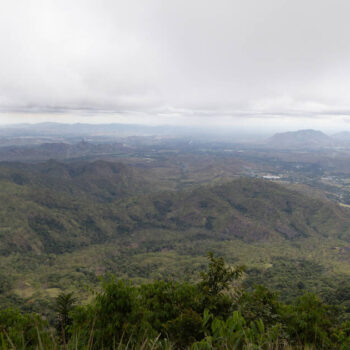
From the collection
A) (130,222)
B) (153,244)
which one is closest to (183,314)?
(153,244)

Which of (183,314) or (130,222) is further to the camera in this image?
(130,222)

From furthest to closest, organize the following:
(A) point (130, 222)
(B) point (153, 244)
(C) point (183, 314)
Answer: (A) point (130, 222)
(B) point (153, 244)
(C) point (183, 314)

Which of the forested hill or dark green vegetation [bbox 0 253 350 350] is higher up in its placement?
dark green vegetation [bbox 0 253 350 350]

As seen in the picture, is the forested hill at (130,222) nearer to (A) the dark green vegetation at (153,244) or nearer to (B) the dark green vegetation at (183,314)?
(A) the dark green vegetation at (153,244)

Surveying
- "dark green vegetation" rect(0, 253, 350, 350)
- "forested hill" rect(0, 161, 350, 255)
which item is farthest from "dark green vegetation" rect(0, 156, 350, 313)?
"dark green vegetation" rect(0, 253, 350, 350)

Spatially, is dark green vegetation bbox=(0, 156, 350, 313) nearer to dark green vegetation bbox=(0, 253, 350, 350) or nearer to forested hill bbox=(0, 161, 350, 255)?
forested hill bbox=(0, 161, 350, 255)

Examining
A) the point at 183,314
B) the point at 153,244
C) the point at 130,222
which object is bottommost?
the point at 153,244

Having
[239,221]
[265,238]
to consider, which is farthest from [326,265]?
[239,221]

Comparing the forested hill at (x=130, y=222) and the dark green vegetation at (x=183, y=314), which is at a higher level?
the dark green vegetation at (x=183, y=314)

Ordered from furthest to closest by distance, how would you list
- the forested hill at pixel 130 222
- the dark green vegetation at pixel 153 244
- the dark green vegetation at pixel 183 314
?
the forested hill at pixel 130 222 → the dark green vegetation at pixel 153 244 → the dark green vegetation at pixel 183 314

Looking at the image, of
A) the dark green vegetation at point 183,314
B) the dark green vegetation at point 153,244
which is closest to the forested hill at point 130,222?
the dark green vegetation at point 153,244

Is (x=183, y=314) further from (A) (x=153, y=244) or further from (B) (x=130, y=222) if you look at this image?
(B) (x=130, y=222)
